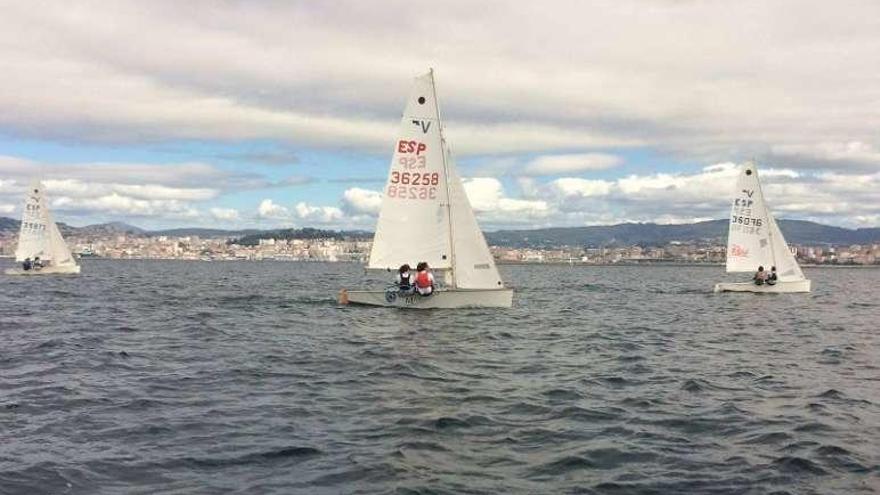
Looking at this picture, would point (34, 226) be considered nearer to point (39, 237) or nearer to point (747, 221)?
point (39, 237)

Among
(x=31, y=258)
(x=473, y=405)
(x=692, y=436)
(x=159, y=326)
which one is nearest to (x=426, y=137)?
(x=159, y=326)

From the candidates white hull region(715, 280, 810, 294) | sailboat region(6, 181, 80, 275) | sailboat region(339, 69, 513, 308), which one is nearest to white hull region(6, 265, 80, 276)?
sailboat region(6, 181, 80, 275)

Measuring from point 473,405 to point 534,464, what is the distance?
354 cm

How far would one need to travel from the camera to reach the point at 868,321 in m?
32.1

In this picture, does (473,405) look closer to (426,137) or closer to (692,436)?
(692,436)

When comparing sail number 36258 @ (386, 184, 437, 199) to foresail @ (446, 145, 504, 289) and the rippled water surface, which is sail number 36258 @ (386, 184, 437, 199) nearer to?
foresail @ (446, 145, 504, 289)

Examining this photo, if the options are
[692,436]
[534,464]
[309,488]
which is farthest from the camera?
[692,436]

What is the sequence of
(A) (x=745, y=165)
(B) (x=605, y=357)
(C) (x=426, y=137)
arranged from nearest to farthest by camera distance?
(B) (x=605, y=357)
(C) (x=426, y=137)
(A) (x=745, y=165)

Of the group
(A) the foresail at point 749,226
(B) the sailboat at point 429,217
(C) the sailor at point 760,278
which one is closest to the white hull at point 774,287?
(C) the sailor at point 760,278

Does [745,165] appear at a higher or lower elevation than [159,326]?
higher

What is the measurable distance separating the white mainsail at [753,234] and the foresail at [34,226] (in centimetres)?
5121

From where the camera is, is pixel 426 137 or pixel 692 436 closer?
pixel 692 436

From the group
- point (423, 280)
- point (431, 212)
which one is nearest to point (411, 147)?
point (431, 212)

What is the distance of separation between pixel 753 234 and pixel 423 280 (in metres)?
27.0
